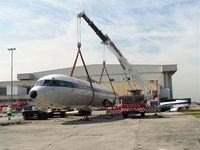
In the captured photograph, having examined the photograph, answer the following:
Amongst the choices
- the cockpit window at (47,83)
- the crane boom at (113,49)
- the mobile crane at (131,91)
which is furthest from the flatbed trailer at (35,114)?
the crane boom at (113,49)

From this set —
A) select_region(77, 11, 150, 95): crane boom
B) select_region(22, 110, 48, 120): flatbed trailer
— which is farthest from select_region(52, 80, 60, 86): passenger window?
select_region(77, 11, 150, 95): crane boom

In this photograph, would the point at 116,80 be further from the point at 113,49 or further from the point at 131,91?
the point at 131,91

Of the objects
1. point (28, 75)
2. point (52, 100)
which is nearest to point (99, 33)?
point (52, 100)

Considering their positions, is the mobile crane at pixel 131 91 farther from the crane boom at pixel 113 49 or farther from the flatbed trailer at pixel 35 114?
the flatbed trailer at pixel 35 114

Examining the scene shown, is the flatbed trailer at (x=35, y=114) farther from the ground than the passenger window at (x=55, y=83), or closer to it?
closer to it

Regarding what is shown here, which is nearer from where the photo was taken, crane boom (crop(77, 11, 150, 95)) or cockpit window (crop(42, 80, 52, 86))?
cockpit window (crop(42, 80, 52, 86))

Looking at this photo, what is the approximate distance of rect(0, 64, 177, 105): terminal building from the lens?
74.0 metres

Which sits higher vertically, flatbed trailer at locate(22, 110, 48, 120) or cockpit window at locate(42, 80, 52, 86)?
cockpit window at locate(42, 80, 52, 86)

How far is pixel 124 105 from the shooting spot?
24797mm

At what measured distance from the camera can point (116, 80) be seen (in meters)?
93.7

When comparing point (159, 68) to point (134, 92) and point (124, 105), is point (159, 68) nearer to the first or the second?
point (134, 92)

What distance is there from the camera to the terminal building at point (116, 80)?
7400 cm

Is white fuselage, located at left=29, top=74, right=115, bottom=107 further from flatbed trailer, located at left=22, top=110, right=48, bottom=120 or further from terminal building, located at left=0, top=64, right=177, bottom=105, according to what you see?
terminal building, located at left=0, top=64, right=177, bottom=105

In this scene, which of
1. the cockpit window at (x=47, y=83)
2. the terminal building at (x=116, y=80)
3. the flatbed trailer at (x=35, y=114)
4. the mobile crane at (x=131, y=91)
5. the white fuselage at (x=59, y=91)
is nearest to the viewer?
the white fuselage at (x=59, y=91)
